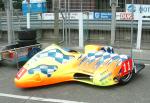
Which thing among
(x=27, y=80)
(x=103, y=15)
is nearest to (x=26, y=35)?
(x=27, y=80)

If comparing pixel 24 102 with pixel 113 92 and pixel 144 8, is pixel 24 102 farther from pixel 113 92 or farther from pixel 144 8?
pixel 144 8

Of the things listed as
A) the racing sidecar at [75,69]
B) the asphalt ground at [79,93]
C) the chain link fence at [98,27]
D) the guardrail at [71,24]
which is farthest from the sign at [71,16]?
the asphalt ground at [79,93]

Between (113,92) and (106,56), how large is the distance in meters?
0.90

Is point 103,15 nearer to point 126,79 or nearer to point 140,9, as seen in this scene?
point 140,9

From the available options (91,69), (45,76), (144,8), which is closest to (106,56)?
(91,69)

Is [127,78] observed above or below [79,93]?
above

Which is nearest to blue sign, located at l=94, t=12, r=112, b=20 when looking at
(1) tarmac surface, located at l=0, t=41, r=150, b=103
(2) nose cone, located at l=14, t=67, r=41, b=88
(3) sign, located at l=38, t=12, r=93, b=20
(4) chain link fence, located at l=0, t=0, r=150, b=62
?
(4) chain link fence, located at l=0, t=0, r=150, b=62

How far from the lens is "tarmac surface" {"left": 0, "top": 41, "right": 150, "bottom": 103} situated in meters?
6.32

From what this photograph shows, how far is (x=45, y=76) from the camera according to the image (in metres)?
6.98

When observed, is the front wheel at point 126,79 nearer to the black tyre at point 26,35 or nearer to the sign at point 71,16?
the black tyre at point 26,35

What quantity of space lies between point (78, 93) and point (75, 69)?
660 mm

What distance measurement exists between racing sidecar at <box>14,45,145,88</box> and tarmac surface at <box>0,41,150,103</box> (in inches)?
4.9

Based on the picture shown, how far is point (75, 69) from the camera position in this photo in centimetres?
721

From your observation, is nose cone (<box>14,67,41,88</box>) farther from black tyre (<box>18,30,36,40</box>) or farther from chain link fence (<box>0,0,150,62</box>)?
chain link fence (<box>0,0,150,62</box>)
